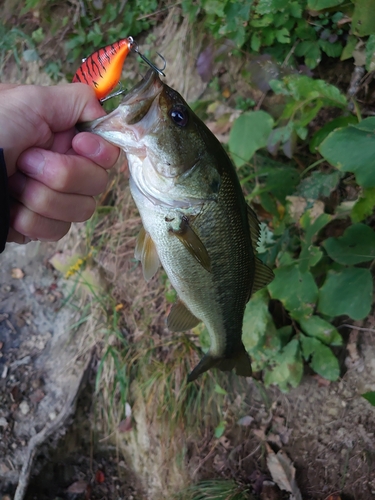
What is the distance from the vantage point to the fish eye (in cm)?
118

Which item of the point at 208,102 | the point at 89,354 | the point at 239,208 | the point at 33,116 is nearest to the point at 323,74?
the point at 208,102

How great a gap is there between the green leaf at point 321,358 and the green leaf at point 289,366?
5 cm

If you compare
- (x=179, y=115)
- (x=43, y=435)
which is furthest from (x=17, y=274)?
(x=179, y=115)

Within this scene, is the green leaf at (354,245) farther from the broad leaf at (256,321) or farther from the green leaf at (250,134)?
the green leaf at (250,134)

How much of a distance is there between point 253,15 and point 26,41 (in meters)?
2.48

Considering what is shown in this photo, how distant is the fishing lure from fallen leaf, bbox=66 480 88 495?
10.1 feet

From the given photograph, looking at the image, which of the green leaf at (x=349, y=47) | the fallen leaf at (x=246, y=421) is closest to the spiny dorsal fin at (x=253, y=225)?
the green leaf at (x=349, y=47)

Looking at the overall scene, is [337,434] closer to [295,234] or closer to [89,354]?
[295,234]

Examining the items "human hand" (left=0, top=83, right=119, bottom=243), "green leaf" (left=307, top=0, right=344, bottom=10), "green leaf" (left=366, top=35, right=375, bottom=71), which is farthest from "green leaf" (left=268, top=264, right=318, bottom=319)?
"green leaf" (left=307, top=0, right=344, bottom=10)

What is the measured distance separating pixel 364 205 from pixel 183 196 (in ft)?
3.16

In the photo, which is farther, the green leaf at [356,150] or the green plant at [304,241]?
the green plant at [304,241]

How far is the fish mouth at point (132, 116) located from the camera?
113 centimetres

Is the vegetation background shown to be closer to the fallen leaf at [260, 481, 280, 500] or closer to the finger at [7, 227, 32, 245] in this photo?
the fallen leaf at [260, 481, 280, 500]

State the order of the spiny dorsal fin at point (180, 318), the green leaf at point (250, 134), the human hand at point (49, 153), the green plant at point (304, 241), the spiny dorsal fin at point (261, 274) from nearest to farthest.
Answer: the human hand at point (49, 153)
the spiny dorsal fin at point (261, 274)
the spiny dorsal fin at point (180, 318)
the green plant at point (304, 241)
the green leaf at point (250, 134)
